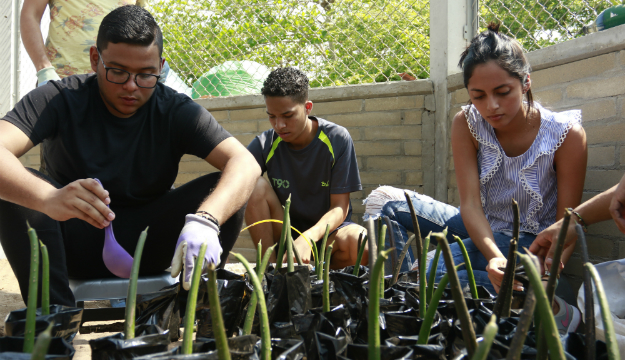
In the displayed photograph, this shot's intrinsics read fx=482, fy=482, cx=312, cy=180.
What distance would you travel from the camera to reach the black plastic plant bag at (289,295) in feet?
3.60

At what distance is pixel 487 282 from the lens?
1.71 metres

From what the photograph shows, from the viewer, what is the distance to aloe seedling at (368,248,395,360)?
22.3 inches

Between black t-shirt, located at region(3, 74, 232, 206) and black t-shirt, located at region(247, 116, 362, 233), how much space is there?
693mm

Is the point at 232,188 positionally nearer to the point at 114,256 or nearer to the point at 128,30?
the point at 114,256

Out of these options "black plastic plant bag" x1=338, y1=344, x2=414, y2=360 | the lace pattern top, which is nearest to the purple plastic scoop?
"black plastic plant bag" x1=338, y1=344, x2=414, y2=360

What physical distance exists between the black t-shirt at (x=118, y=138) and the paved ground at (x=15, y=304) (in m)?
0.47

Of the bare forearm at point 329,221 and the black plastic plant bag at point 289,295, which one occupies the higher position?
the bare forearm at point 329,221

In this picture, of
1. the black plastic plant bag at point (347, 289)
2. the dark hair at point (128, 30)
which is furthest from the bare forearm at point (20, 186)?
the black plastic plant bag at point (347, 289)

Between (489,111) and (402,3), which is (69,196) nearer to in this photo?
(489,111)

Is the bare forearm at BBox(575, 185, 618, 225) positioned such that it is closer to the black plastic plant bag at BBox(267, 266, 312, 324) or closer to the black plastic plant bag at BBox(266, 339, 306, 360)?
the black plastic plant bag at BBox(267, 266, 312, 324)

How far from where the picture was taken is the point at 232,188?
159 centimetres

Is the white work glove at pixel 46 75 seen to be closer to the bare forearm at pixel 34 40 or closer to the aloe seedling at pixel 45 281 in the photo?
the bare forearm at pixel 34 40

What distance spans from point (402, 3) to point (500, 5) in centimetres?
67

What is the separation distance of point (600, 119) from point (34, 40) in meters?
2.53
